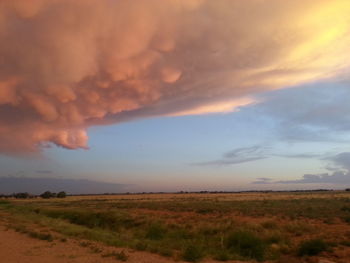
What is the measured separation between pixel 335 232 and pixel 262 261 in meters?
10.9

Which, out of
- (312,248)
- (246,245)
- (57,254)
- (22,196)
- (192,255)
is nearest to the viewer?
(192,255)

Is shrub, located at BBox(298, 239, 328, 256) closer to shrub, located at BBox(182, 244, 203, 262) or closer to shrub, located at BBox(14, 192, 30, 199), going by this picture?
shrub, located at BBox(182, 244, 203, 262)

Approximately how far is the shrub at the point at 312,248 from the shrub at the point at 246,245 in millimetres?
1789

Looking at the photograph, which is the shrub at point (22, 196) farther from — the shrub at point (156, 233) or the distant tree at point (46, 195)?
the shrub at point (156, 233)

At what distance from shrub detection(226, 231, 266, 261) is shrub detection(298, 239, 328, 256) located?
179 cm

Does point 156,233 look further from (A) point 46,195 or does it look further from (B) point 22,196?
(B) point 22,196

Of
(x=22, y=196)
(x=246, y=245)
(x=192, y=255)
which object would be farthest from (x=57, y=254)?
(x=22, y=196)

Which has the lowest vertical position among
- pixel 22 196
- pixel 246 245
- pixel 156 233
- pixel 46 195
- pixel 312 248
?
pixel 312 248

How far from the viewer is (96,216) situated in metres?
38.4

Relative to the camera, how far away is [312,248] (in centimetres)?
1838

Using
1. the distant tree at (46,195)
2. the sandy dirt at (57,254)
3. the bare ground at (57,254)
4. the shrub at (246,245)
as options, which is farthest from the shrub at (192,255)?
the distant tree at (46,195)

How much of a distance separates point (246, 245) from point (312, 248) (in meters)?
3.19

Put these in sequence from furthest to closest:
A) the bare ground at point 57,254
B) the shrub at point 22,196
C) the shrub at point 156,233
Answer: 1. the shrub at point 22,196
2. the shrub at point 156,233
3. the bare ground at point 57,254

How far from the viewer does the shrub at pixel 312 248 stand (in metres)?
18.2
